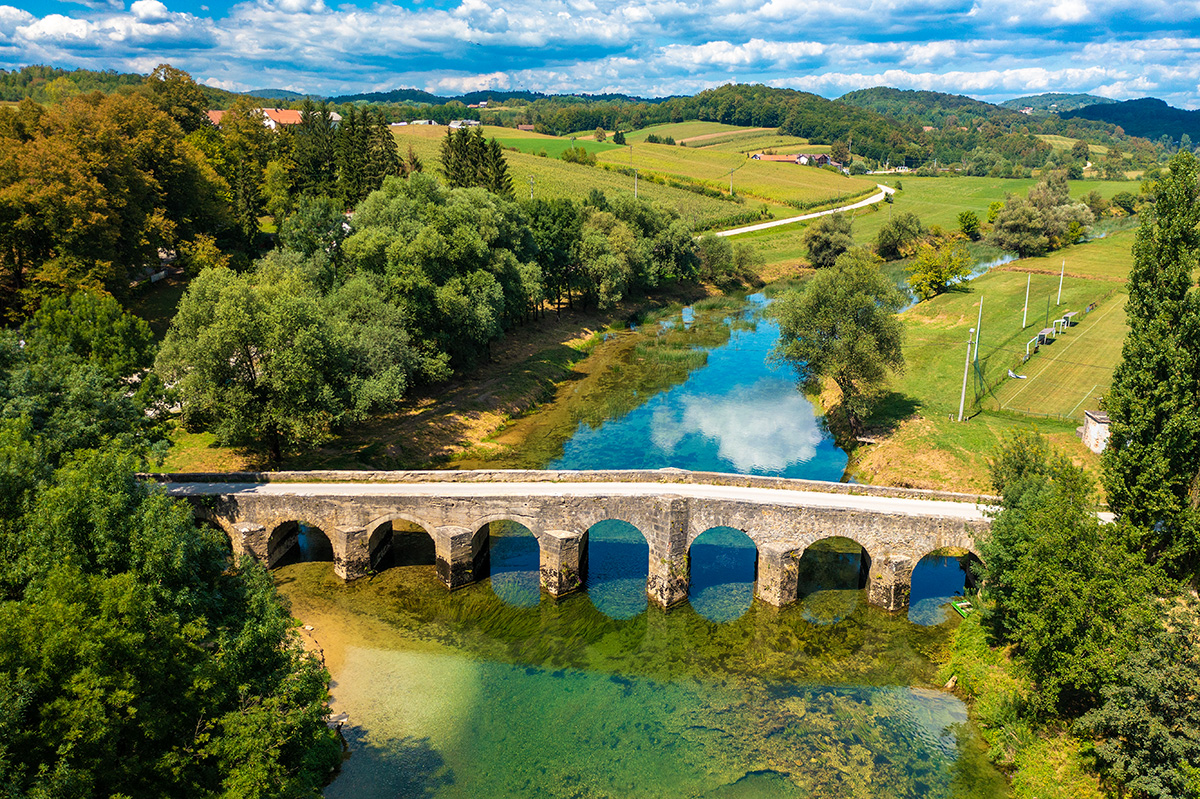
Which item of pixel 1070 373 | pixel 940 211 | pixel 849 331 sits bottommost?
pixel 1070 373


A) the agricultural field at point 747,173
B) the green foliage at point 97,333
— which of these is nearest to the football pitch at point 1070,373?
the green foliage at point 97,333

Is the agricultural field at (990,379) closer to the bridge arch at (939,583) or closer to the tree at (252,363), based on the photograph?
the bridge arch at (939,583)

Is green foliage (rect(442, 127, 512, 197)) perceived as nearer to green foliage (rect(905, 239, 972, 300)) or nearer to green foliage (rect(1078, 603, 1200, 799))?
green foliage (rect(905, 239, 972, 300))

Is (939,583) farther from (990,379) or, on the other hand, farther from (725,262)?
(725,262)

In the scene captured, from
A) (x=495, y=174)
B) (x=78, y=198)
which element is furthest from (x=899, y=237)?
(x=78, y=198)

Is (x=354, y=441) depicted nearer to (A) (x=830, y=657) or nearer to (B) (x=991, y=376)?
(A) (x=830, y=657)

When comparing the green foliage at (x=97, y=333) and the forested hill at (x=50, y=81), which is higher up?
the forested hill at (x=50, y=81)
